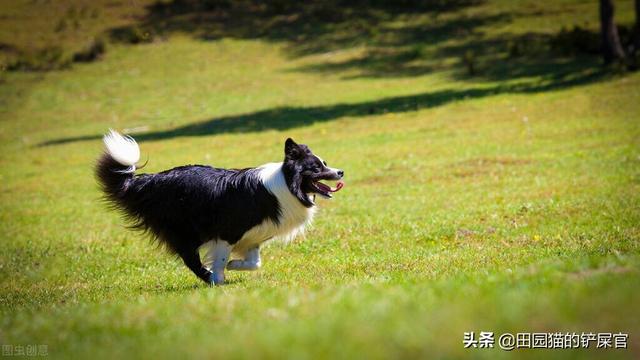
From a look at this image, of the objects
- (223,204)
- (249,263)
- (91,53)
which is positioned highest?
(223,204)

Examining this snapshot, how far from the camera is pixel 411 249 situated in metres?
13.1

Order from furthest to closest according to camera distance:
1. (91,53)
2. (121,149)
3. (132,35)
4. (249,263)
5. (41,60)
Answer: (132,35)
(91,53)
(41,60)
(121,149)
(249,263)

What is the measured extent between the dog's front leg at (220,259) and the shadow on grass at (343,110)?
24.2m

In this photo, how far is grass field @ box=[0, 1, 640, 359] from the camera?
6094mm

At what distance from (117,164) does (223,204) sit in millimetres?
1888

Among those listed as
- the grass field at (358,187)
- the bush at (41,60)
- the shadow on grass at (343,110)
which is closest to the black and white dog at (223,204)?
the grass field at (358,187)

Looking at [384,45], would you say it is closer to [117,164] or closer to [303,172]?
[117,164]

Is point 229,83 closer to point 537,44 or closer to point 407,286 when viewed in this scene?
point 537,44

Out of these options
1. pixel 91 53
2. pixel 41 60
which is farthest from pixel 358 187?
pixel 41 60

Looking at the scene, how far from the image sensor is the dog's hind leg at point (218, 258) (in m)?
10.9

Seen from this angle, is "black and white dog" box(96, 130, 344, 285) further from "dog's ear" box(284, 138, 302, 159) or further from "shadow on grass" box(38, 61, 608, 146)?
"shadow on grass" box(38, 61, 608, 146)

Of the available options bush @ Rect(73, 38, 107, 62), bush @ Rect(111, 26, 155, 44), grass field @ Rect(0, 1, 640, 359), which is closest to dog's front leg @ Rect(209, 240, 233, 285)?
grass field @ Rect(0, 1, 640, 359)

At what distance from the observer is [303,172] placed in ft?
36.1

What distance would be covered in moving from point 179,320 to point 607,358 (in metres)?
3.55
